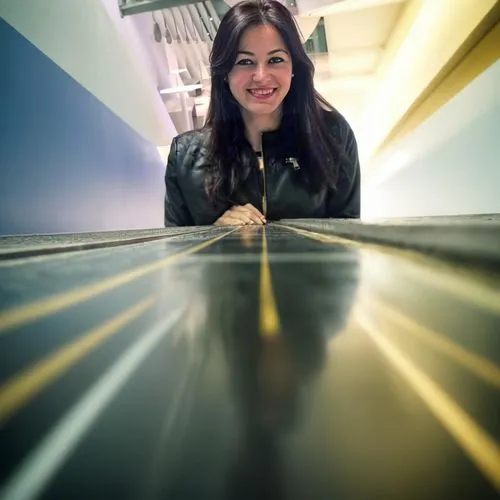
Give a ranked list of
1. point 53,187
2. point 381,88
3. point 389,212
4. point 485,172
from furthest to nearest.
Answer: point 389,212
point 381,88
point 485,172
point 53,187

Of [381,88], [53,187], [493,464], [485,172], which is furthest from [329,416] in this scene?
[381,88]

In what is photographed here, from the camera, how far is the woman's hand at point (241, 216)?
88 cm

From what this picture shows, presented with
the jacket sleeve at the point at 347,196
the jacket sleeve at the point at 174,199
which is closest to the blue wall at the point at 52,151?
the jacket sleeve at the point at 174,199

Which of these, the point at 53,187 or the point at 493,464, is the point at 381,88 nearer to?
the point at 53,187

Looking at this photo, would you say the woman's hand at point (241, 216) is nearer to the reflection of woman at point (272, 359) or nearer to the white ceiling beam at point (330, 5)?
the reflection of woman at point (272, 359)

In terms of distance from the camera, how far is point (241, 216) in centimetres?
90

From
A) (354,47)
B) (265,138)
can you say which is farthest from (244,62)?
(354,47)

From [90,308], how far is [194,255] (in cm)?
11

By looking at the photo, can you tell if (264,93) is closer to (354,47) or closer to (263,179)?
(263,179)

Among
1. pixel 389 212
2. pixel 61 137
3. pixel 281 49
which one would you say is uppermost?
pixel 281 49

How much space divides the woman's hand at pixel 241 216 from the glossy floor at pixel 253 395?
2.57ft

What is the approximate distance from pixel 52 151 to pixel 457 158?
1431mm

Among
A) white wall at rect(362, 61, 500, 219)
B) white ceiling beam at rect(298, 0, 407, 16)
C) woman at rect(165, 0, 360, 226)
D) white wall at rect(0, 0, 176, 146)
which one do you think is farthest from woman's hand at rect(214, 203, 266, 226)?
white ceiling beam at rect(298, 0, 407, 16)

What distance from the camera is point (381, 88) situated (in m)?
2.40
